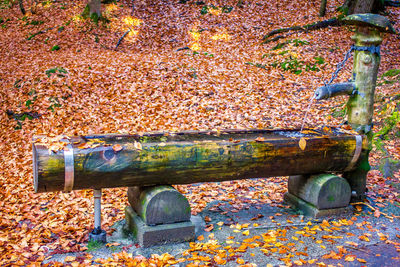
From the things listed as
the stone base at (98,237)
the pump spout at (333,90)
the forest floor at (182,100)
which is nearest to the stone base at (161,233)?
the forest floor at (182,100)

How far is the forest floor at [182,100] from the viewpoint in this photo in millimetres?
4340

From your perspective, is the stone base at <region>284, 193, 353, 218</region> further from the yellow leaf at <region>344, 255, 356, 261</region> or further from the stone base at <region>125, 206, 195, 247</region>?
the stone base at <region>125, 206, 195, 247</region>

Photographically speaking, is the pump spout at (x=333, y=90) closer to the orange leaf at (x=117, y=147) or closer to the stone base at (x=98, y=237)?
the orange leaf at (x=117, y=147)

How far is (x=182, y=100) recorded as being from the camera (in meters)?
9.49

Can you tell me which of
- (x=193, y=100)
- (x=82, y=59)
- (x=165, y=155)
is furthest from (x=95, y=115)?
(x=165, y=155)

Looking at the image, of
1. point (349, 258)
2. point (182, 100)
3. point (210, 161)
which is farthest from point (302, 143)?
point (182, 100)

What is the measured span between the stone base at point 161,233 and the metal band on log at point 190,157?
49 centimetres

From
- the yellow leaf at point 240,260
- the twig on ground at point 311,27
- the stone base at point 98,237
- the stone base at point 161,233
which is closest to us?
the yellow leaf at point 240,260

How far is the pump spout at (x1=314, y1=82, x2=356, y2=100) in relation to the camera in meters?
4.44

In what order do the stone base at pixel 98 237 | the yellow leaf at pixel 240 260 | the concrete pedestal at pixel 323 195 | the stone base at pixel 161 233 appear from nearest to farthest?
the yellow leaf at pixel 240 260, the stone base at pixel 161 233, the stone base at pixel 98 237, the concrete pedestal at pixel 323 195

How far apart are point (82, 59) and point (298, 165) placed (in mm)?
8898

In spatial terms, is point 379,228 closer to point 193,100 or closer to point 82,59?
point 193,100

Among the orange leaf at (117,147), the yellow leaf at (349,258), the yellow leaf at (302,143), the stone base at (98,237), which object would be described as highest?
the yellow leaf at (302,143)

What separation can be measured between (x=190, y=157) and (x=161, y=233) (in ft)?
2.99
